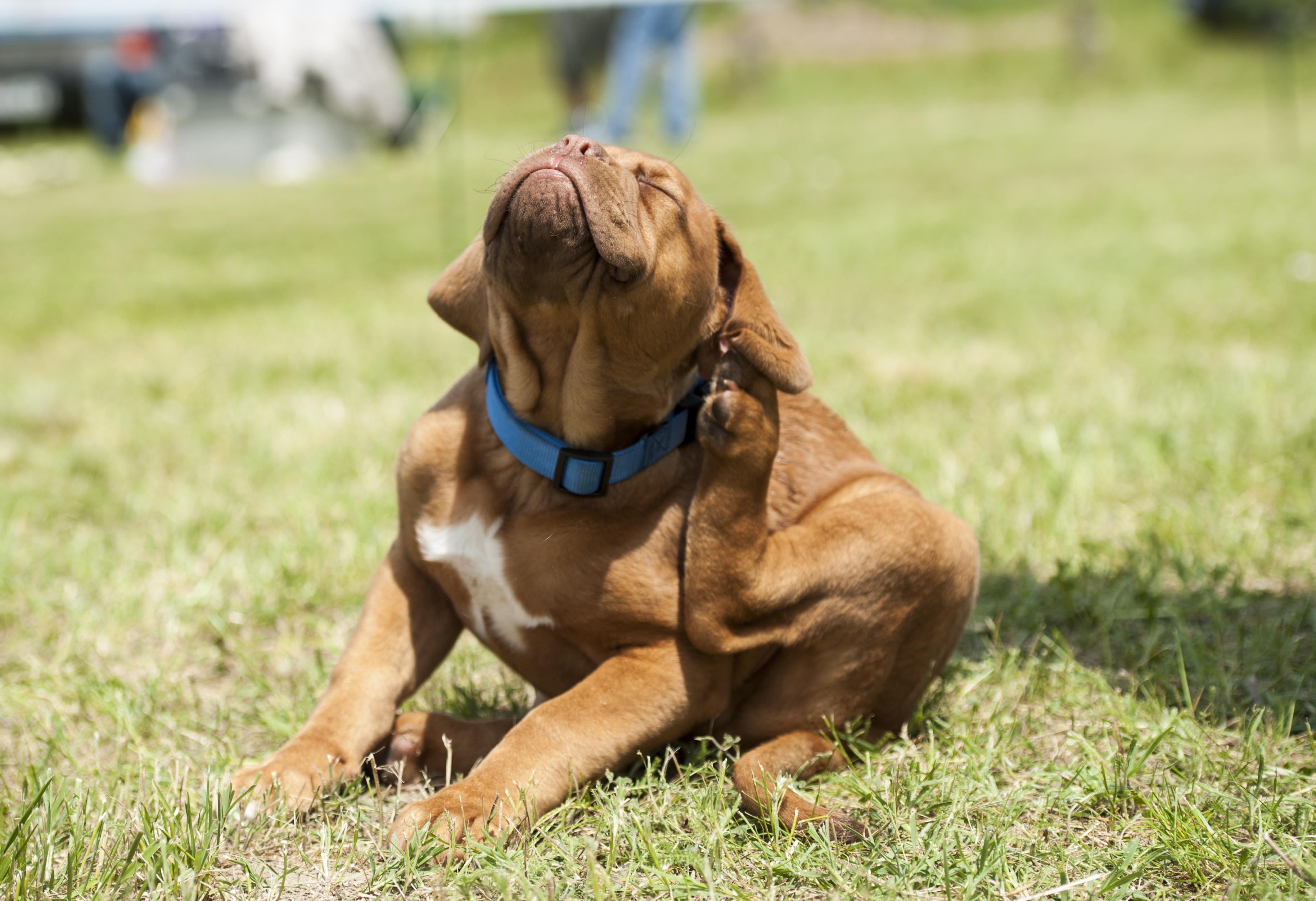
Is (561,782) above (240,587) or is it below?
above

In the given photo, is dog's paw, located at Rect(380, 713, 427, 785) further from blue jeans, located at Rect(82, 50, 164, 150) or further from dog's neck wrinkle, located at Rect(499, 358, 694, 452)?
blue jeans, located at Rect(82, 50, 164, 150)

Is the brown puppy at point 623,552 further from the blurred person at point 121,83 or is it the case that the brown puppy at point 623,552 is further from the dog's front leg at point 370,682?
the blurred person at point 121,83

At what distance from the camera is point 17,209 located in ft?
39.8

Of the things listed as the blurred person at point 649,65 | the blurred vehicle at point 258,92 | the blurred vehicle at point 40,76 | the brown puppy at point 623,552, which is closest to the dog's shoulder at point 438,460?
the brown puppy at point 623,552

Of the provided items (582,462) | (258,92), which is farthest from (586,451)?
(258,92)

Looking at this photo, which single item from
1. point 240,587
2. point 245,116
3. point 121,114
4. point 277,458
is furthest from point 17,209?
point 240,587

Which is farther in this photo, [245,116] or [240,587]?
[245,116]

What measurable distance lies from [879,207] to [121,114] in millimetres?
11932

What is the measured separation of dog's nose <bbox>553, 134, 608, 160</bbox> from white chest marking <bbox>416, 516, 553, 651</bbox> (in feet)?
2.16

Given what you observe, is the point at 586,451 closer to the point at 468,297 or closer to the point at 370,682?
the point at 468,297

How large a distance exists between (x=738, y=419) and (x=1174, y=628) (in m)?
1.34

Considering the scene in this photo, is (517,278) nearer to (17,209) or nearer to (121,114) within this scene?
(17,209)

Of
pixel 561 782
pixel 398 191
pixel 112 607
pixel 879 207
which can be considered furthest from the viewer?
pixel 398 191

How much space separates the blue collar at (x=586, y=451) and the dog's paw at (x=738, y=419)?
3.4 inches
